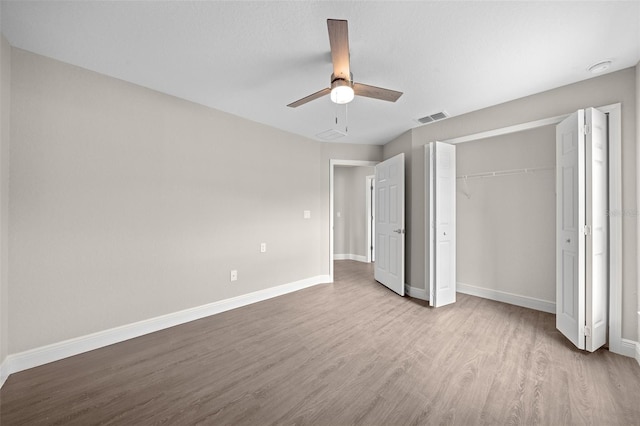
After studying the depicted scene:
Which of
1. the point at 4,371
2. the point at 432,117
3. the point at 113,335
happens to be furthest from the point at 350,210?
the point at 4,371

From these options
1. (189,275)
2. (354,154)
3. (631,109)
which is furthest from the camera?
(354,154)

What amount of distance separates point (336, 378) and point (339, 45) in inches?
91.2

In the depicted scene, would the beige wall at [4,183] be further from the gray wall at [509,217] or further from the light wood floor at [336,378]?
the gray wall at [509,217]

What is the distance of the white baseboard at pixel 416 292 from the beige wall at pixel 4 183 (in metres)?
4.22

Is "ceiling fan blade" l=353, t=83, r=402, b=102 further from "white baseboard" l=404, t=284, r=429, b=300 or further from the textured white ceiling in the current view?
"white baseboard" l=404, t=284, r=429, b=300

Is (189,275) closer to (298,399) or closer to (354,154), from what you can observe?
(298,399)

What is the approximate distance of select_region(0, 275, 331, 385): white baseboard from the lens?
207 centimetres

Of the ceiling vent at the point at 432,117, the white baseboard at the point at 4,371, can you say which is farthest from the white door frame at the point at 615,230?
the white baseboard at the point at 4,371

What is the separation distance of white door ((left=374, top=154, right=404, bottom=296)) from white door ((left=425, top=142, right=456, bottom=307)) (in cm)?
48

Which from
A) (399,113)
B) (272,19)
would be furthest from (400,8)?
(399,113)

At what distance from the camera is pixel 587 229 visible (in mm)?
2320

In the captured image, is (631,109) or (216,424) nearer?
(216,424)

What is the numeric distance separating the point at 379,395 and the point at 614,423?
1.36 metres

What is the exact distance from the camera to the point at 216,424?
5.14ft
